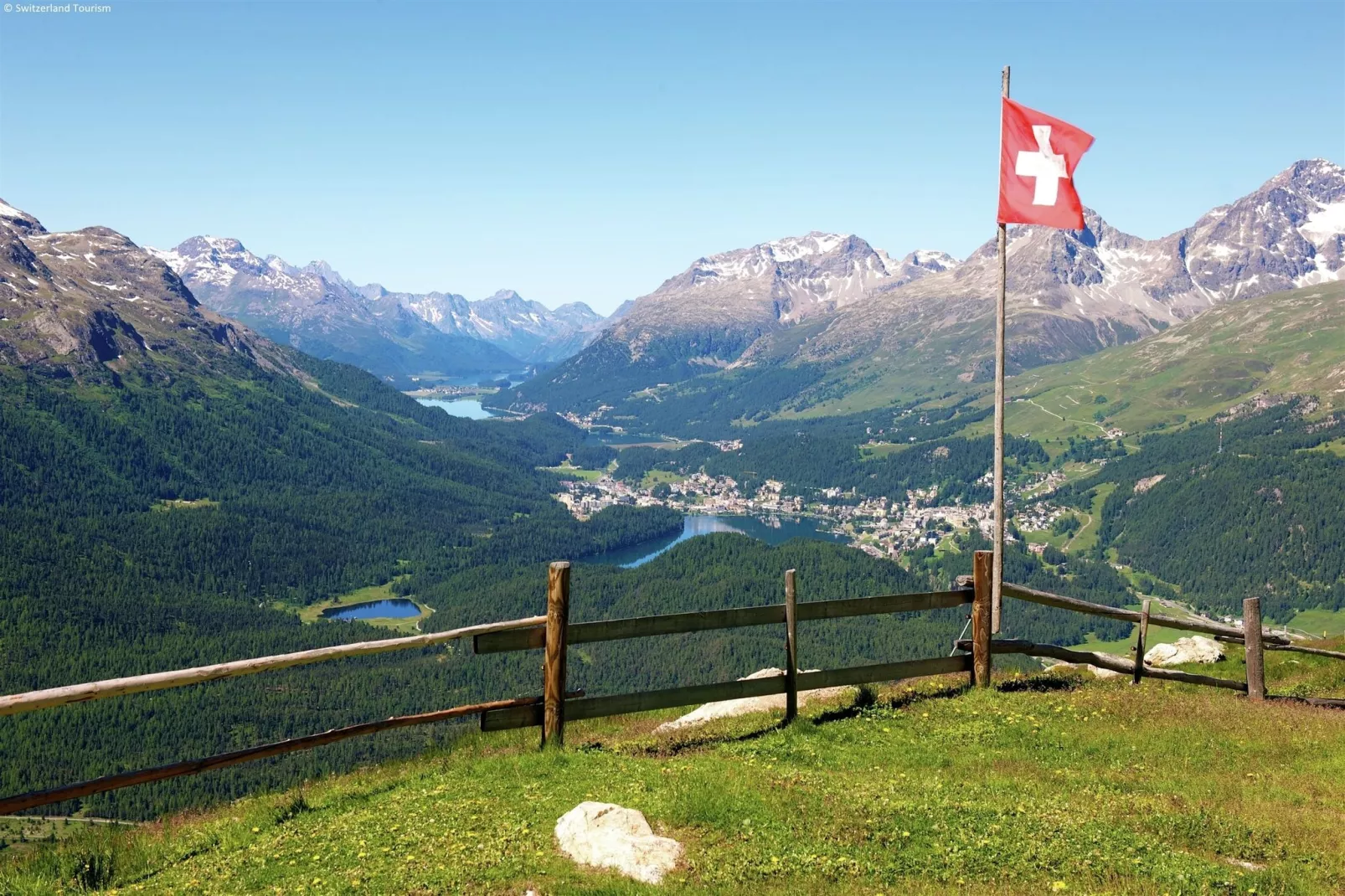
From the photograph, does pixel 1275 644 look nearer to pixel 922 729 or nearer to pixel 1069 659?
pixel 1069 659

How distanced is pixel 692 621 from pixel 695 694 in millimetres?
1678

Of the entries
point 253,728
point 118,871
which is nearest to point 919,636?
point 253,728

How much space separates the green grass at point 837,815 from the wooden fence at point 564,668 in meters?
0.96

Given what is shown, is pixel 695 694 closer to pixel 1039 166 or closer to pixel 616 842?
pixel 616 842

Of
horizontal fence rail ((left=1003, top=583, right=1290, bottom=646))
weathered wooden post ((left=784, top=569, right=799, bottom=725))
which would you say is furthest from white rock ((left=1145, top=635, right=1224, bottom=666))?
weathered wooden post ((left=784, top=569, right=799, bottom=725))

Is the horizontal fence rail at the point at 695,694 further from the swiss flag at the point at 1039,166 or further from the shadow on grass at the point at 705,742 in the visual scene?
the swiss flag at the point at 1039,166

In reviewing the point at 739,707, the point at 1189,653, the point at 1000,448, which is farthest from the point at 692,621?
the point at 1189,653

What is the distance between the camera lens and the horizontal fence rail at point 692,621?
2006 centimetres

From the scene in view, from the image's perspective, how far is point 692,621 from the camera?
2161 centimetres

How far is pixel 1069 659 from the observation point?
2680 centimetres

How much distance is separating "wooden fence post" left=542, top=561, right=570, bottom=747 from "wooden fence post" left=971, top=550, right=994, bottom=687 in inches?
430

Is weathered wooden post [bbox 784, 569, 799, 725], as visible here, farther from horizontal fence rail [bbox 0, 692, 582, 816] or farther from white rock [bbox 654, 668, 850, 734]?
horizontal fence rail [bbox 0, 692, 582, 816]

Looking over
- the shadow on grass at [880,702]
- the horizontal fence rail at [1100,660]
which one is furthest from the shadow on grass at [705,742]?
the horizontal fence rail at [1100,660]

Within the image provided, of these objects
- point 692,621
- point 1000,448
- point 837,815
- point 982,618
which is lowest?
point 837,815
